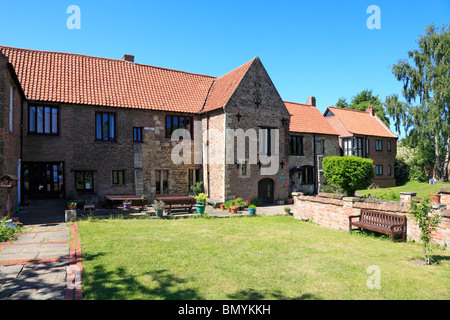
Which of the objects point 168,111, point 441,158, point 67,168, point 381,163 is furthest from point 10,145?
point 441,158

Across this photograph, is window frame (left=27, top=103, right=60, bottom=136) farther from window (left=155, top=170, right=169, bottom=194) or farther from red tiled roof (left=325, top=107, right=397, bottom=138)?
red tiled roof (left=325, top=107, right=397, bottom=138)

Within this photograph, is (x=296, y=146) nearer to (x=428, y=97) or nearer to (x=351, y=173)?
(x=351, y=173)

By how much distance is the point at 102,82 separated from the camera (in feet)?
65.7

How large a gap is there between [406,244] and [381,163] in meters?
29.7

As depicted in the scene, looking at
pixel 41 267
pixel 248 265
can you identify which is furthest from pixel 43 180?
pixel 248 265

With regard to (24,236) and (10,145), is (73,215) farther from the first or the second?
(10,145)

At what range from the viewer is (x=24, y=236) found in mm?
10359

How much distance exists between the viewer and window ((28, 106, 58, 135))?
17058 mm

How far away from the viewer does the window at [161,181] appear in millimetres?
20484

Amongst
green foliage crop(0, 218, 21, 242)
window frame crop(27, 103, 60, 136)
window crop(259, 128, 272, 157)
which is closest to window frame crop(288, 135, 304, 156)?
window crop(259, 128, 272, 157)

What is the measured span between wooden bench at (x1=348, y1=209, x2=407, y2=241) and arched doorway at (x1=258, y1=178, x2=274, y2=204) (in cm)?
1029

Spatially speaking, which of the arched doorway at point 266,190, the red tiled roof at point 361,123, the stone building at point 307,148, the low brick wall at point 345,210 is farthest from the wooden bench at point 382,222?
the red tiled roof at point 361,123

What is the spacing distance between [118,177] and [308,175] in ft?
59.8

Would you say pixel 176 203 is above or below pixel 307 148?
below
